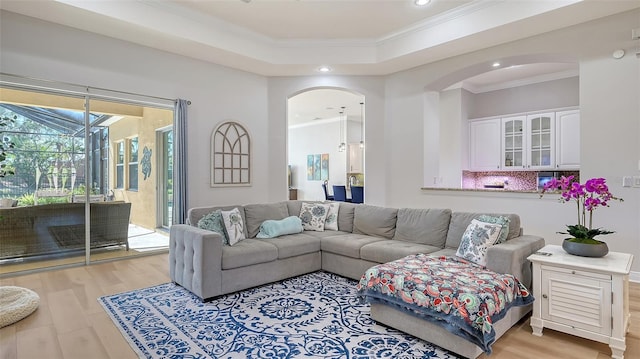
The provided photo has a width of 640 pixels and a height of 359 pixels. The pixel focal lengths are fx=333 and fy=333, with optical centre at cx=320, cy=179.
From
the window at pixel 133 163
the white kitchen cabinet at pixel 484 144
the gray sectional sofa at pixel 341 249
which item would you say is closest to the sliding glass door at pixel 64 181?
the window at pixel 133 163

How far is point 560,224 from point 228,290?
395cm

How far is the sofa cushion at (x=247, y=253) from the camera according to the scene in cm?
326

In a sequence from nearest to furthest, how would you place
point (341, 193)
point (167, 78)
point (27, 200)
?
point (27, 200), point (167, 78), point (341, 193)

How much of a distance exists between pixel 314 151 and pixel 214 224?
25.9ft

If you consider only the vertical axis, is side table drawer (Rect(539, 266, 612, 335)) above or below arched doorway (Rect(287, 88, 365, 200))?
below

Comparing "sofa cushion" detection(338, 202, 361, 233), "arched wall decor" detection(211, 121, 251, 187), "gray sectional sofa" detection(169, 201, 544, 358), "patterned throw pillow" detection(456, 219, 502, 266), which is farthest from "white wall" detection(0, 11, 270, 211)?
"patterned throw pillow" detection(456, 219, 502, 266)

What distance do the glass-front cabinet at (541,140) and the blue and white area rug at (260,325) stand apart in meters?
4.92

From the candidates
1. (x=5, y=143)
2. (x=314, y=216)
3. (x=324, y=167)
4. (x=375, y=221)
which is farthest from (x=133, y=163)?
(x=324, y=167)

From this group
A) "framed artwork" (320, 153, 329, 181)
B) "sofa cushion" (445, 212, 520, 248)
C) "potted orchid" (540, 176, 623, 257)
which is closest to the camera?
"potted orchid" (540, 176, 623, 257)

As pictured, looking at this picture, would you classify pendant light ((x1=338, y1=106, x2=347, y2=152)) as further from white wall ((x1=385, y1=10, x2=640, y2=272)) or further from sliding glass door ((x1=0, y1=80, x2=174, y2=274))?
sliding glass door ((x1=0, y1=80, x2=174, y2=274))

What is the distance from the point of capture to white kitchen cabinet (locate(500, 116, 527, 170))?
6.45m

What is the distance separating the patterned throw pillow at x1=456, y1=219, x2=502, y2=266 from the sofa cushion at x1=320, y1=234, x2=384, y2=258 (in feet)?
3.41

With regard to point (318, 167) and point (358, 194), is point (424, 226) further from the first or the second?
point (318, 167)

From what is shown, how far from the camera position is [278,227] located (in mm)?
4074
